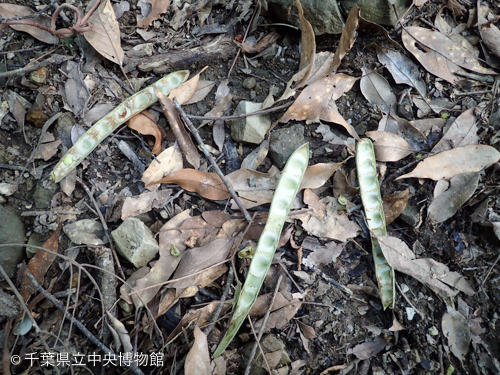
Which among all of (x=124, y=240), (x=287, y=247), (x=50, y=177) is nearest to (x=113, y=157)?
(x=50, y=177)

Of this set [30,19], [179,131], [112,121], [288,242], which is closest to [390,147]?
[288,242]

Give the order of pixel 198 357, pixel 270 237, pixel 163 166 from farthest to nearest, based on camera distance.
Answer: pixel 163 166 < pixel 270 237 < pixel 198 357

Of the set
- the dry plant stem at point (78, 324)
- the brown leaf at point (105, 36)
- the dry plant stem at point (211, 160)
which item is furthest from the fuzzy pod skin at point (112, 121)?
the dry plant stem at point (78, 324)

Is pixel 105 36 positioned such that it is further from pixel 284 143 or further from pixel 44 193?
pixel 284 143

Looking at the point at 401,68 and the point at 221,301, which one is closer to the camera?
the point at 221,301

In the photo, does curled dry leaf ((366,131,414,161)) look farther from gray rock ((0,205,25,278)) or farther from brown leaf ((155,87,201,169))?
gray rock ((0,205,25,278))

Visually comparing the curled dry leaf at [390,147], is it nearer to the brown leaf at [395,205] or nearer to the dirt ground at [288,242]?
the dirt ground at [288,242]

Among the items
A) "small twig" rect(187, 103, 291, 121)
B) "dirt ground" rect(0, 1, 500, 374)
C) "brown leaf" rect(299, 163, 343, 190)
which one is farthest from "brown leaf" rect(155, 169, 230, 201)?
"brown leaf" rect(299, 163, 343, 190)
